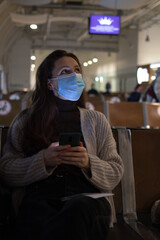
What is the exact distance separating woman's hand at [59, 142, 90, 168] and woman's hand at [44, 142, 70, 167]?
0.02m

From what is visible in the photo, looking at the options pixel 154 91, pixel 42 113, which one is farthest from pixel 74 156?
pixel 154 91

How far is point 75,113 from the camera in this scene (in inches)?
91.6

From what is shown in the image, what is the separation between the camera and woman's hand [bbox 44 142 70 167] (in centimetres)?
193

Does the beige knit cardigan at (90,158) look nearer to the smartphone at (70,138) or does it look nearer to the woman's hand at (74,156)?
the woman's hand at (74,156)

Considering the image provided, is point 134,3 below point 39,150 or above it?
above

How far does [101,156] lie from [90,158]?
0.19 metres

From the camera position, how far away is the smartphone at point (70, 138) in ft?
6.17

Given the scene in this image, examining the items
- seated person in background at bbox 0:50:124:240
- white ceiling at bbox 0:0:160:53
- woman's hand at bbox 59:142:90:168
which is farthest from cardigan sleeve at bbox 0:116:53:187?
white ceiling at bbox 0:0:160:53

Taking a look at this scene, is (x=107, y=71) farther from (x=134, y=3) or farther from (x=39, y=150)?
(x=39, y=150)

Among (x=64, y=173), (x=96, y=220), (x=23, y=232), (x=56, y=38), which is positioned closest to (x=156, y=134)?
(x=64, y=173)

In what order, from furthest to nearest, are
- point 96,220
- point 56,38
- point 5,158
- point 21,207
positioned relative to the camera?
point 56,38, point 5,158, point 21,207, point 96,220

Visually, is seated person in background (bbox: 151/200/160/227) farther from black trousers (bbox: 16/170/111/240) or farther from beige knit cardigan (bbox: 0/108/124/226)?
black trousers (bbox: 16/170/111/240)

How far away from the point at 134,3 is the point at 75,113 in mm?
9937

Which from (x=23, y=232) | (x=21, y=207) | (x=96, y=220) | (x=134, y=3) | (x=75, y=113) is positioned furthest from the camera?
(x=134, y=3)
